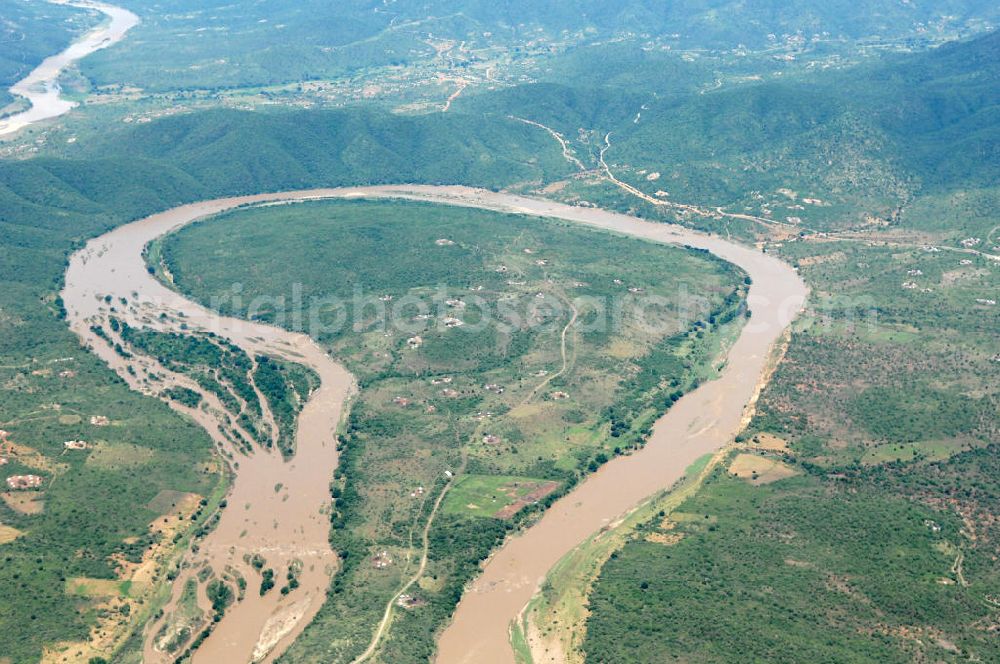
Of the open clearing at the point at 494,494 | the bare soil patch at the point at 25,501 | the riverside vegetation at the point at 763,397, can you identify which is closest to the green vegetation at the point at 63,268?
the riverside vegetation at the point at 763,397

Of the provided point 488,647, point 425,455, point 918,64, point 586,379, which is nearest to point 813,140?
point 918,64

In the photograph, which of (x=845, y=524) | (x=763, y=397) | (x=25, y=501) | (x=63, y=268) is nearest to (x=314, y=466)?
(x=25, y=501)

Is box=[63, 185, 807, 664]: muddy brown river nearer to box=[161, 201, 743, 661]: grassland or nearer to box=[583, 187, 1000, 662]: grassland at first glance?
box=[161, 201, 743, 661]: grassland

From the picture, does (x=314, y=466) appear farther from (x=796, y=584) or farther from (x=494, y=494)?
(x=796, y=584)

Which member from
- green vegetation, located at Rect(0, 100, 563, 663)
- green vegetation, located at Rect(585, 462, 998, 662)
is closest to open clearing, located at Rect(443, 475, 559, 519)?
green vegetation, located at Rect(585, 462, 998, 662)

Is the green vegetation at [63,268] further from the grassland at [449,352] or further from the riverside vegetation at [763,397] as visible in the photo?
the grassland at [449,352]

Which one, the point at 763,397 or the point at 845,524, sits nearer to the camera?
the point at 845,524
